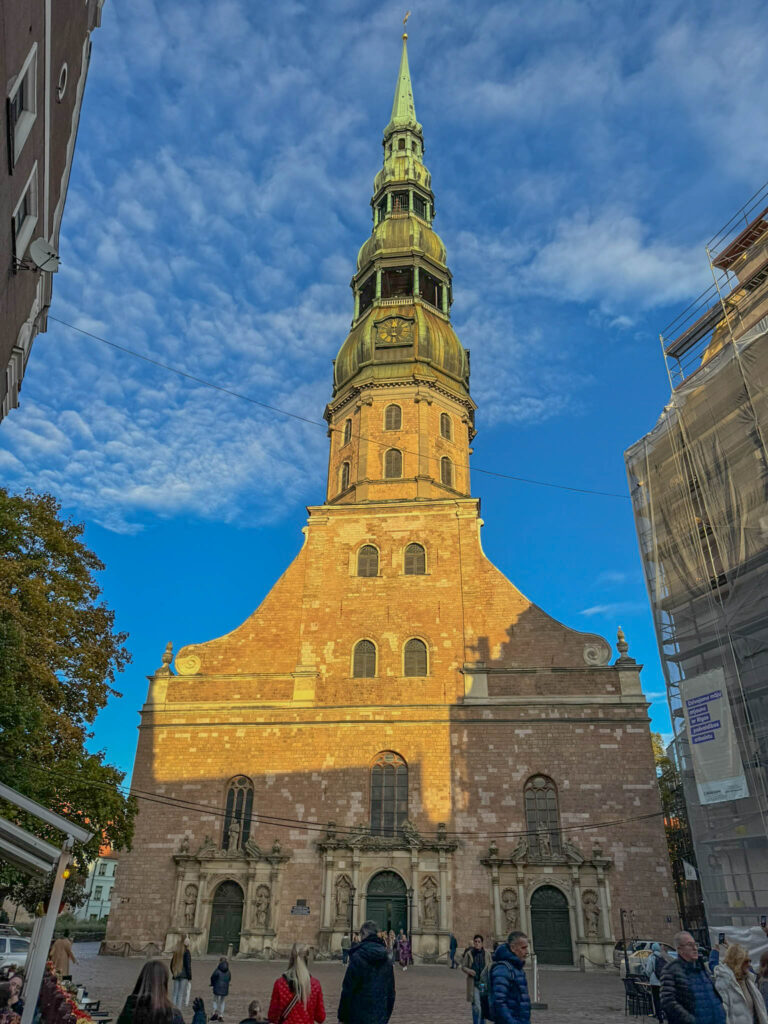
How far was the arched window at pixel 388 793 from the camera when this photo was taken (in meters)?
23.4

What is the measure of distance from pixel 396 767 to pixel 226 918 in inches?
260

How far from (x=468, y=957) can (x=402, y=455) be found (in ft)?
69.0

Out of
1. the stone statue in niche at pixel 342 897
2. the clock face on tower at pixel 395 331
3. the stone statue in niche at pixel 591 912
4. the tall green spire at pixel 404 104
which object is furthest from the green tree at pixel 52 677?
the tall green spire at pixel 404 104

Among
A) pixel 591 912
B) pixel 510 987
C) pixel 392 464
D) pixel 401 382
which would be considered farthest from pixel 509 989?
pixel 401 382

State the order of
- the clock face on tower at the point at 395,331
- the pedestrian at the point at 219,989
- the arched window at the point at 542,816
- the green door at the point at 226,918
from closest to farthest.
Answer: the pedestrian at the point at 219,989, the green door at the point at 226,918, the arched window at the point at 542,816, the clock face on tower at the point at 395,331

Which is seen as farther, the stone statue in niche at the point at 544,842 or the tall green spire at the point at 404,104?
the tall green spire at the point at 404,104

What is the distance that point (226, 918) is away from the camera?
2255 centimetres

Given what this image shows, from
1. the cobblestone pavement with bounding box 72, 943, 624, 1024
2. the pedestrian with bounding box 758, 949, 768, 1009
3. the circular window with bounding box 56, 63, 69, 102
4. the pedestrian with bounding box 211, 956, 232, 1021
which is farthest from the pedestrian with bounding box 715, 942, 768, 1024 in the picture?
the circular window with bounding box 56, 63, 69, 102

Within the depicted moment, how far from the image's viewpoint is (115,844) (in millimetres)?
17828

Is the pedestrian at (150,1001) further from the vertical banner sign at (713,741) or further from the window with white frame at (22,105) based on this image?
the vertical banner sign at (713,741)

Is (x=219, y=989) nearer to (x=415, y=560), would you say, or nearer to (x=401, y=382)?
(x=415, y=560)

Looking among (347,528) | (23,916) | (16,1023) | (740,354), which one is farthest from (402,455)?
(23,916)

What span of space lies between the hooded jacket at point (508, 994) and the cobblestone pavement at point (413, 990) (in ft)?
24.3

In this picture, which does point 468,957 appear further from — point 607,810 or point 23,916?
point 23,916
